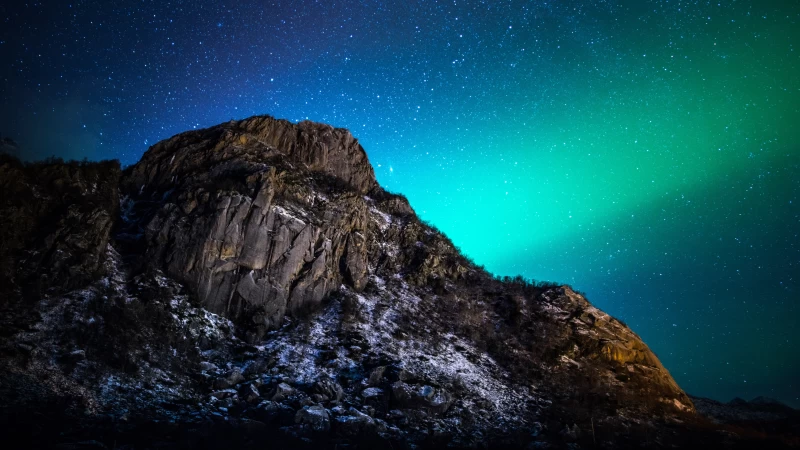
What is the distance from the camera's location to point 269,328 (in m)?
29.5

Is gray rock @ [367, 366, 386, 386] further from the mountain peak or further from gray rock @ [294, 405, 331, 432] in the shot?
the mountain peak

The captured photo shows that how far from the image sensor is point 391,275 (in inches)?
1711

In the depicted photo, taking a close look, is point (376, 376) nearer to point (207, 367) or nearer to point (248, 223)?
point (207, 367)

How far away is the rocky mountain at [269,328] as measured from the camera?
18.1m

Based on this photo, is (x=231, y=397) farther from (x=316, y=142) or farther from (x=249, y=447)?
(x=316, y=142)

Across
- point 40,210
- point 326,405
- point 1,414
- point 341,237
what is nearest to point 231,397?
point 326,405

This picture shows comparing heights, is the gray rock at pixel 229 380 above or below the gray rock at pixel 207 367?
below

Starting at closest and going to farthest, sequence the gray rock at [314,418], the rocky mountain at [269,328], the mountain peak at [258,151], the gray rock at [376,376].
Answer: the rocky mountain at [269,328] → the gray rock at [314,418] → the gray rock at [376,376] → the mountain peak at [258,151]

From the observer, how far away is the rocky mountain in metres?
18.1

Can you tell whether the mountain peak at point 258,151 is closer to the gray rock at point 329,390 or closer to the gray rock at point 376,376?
the gray rock at point 329,390

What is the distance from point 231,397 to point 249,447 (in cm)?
581

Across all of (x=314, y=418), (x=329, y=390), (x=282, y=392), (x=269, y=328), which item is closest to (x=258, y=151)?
(x=269, y=328)

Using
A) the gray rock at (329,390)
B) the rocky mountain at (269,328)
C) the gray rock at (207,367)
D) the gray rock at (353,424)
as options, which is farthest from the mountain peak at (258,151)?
the gray rock at (353,424)

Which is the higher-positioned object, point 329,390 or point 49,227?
point 49,227
